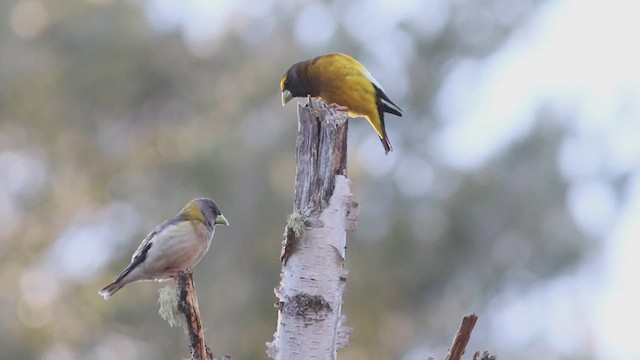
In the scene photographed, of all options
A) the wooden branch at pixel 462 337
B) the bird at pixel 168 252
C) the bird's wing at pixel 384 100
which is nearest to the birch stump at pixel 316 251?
the wooden branch at pixel 462 337

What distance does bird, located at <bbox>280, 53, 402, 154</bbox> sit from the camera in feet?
19.5

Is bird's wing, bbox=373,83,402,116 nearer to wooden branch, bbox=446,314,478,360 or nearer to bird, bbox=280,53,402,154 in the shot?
bird, bbox=280,53,402,154

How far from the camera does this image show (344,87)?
5945 mm

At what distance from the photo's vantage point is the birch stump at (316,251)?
12.3 feet

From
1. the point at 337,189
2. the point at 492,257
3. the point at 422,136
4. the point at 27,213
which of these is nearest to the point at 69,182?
the point at 27,213

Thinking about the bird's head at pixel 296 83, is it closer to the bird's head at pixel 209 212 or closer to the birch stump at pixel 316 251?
the bird's head at pixel 209 212

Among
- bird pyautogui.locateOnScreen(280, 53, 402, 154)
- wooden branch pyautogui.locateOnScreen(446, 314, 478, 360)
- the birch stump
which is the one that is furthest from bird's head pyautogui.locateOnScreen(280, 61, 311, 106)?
wooden branch pyautogui.locateOnScreen(446, 314, 478, 360)

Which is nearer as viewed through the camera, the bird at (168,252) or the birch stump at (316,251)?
the birch stump at (316,251)

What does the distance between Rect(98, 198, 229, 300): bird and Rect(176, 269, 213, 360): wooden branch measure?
442mm

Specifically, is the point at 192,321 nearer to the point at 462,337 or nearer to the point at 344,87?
the point at 462,337

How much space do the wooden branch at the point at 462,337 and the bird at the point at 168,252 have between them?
1224mm

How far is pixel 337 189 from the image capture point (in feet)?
12.7

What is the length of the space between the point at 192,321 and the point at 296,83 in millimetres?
2561

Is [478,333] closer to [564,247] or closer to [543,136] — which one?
[564,247]
